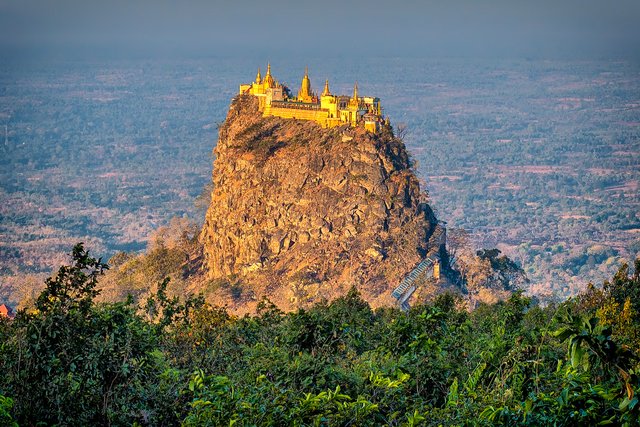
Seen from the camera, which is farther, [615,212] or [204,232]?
[615,212]

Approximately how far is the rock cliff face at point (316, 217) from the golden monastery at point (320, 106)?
0.46 m

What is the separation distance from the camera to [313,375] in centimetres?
2012

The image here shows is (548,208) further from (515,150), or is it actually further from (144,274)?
(144,274)

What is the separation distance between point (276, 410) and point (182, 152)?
16301 centimetres

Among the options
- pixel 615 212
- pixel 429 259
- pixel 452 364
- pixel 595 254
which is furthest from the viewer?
pixel 615 212

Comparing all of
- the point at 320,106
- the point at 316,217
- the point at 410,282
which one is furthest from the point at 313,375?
the point at 320,106

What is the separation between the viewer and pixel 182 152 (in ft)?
589

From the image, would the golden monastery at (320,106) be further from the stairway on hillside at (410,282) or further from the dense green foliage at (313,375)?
the dense green foliage at (313,375)

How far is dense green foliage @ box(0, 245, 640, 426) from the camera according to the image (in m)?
16.7

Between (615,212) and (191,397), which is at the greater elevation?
(191,397)

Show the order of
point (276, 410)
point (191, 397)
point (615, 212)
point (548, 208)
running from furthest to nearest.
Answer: point (548, 208) < point (615, 212) < point (191, 397) < point (276, 410)

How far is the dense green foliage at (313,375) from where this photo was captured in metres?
16.7

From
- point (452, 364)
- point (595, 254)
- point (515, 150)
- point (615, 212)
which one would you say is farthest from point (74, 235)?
point (452, 364)

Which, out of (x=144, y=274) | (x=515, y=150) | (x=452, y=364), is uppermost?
(x=452, y=364)
